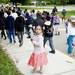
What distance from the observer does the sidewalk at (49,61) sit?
1199 cm

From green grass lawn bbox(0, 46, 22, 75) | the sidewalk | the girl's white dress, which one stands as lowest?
the sidewalk

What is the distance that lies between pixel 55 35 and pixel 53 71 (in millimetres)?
10609

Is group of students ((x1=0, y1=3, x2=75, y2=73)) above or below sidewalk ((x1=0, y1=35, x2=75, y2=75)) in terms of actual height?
above

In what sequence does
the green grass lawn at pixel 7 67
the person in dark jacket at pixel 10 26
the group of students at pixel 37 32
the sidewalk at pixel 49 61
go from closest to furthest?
the green grass lawn at pixel 7 67
the group of students at pixel 37 32
the sidewalk at pixel 49 61
the person in dark jacket at pixel 10 26

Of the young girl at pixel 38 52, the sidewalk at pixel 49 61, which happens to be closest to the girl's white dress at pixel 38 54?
the young girl at pixel 38 52

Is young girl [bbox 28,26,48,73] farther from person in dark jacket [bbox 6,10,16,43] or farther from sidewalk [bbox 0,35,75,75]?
person in dark jacket [bbox 6,10,16,43]

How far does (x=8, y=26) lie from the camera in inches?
702

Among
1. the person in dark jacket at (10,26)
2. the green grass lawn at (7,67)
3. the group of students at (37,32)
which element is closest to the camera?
the green grass lawn at (7,67)

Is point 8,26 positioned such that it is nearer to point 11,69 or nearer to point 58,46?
point 58,46

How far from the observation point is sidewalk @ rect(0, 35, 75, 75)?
12.0m

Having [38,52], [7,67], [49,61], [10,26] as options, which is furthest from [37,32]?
[10,26]

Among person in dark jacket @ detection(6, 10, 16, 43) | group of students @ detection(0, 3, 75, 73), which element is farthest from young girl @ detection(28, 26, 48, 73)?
person in dark jacket @ detection(6, 10, 16, 43)

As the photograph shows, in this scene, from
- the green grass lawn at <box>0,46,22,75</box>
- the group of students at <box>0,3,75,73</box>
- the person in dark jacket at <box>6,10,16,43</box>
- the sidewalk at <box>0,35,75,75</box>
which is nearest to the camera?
the green grass lawn at <box>0,46,22,75</box>

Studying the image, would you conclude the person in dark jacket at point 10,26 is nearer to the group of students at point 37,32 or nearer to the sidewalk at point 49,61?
the group of students at point 37,32
